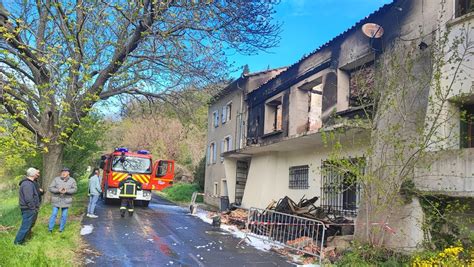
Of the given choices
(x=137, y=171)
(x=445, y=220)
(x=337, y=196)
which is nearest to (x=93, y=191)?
(x=137, y=171)

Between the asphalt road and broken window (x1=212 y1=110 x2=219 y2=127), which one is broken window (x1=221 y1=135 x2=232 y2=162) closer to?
broken window (x1=212 y1=110 x2=219 y2=127)

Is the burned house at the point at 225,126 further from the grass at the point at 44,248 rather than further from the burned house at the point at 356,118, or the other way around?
the grass at the point at 44,248

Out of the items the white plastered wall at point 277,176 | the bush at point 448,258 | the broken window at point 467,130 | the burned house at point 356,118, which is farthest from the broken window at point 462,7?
the white plastered wall at point 277,176

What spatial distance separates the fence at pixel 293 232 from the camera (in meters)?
9.52

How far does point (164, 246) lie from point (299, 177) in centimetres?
727

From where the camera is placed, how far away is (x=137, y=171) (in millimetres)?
19453

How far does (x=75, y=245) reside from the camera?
29.5 ft

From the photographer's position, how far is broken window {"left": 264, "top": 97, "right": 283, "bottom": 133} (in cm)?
1770

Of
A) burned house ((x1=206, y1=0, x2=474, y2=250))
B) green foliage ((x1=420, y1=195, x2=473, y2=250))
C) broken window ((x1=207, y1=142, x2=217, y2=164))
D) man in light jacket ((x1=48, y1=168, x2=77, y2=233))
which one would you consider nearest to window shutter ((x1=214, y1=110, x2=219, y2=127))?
broken window ((x1=207, y1=142, x2=217, y2=164))

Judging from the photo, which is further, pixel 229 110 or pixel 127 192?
pixel 229 110

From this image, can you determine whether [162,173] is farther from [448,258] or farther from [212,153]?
[448,258]

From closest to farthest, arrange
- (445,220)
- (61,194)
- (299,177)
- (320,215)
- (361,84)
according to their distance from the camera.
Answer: (445,220)
(361,84)
(61,194)
(320,215)
(299,177)

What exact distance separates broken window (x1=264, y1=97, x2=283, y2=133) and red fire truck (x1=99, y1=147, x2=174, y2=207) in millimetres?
5058

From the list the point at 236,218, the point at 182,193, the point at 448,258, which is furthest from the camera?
the point at 182,193
